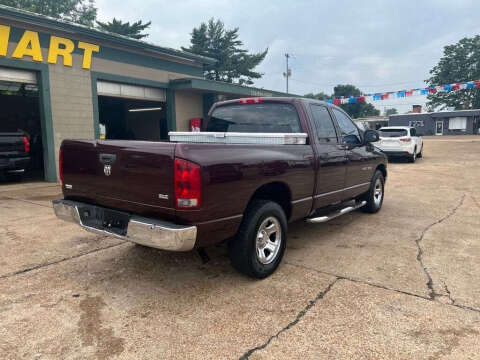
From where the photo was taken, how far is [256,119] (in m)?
4.83

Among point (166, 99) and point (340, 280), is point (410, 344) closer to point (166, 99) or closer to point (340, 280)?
point (340, 280)

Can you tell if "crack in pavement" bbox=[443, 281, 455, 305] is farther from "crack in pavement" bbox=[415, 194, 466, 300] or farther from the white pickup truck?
the white pickup truck

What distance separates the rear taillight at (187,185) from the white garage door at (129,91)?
1042cm

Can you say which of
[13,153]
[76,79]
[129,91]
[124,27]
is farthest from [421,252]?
[124,27]

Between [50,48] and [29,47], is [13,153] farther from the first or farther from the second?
[50,48]

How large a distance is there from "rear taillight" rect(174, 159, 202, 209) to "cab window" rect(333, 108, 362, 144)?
122 inches

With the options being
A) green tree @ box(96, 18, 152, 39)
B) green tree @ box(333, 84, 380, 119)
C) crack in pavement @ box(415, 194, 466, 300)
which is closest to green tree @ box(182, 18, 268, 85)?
green tree @ box(96, 18, 152, 39)

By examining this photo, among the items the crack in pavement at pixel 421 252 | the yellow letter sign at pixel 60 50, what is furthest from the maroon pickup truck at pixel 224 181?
the yellow letter sign at pixel 60 50

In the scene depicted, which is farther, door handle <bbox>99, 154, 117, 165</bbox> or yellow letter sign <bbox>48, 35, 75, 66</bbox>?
yellow letter sign <bbox>48, 35, 75, 66</bbox>

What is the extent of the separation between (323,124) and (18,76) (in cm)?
898

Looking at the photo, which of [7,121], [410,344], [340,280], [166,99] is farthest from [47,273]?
[7,121]

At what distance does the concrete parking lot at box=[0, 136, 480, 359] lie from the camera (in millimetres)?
2645

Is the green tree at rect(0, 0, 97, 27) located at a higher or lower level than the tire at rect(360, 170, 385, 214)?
higher

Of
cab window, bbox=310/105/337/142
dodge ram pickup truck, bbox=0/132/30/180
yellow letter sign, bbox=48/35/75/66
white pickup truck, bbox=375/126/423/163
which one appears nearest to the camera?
cab window, bbox=310/105/337/142
